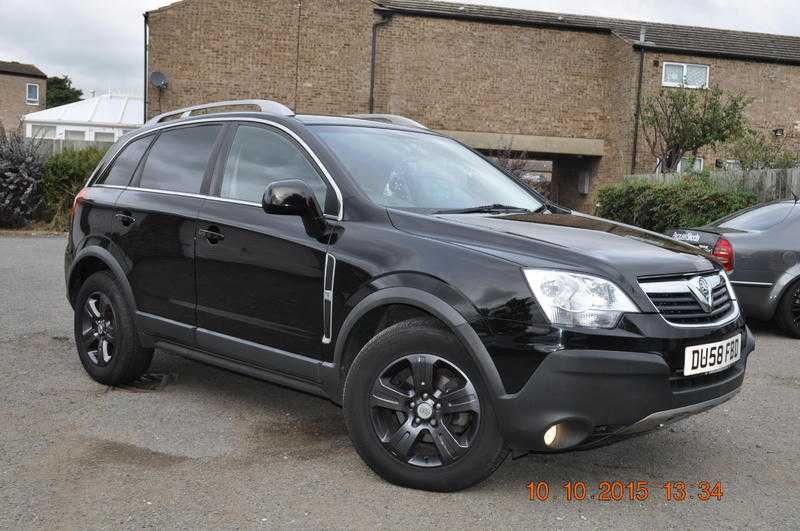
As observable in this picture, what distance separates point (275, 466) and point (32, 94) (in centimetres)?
7151

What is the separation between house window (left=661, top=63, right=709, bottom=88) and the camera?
2967 cm

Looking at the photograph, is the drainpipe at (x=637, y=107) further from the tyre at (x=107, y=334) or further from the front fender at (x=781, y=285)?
the tyre at (x=107, y=334)

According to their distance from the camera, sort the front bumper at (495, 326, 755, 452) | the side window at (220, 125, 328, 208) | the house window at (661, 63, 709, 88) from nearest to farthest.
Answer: the front bumper at (495, 326, 755, 452)
the side window at (220, 125, 328, 208)
the house window at (661, 63, 709, 88)

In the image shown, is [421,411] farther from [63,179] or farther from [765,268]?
[63,179]

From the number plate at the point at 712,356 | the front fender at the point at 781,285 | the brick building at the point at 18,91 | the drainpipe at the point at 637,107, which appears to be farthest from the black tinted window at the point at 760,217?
the brick building at the point at 18,91

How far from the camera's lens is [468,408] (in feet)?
12.2

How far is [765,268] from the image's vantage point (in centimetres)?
855

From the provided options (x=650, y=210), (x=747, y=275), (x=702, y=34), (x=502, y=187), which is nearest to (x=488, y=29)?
(x=702, y=34)

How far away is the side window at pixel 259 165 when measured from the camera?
15.4 ft

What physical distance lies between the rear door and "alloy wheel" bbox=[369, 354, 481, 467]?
5.29ft

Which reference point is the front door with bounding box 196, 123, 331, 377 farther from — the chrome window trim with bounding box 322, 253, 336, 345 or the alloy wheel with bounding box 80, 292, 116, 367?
the alloy wheel with bounding box 80, 292, 116, 367

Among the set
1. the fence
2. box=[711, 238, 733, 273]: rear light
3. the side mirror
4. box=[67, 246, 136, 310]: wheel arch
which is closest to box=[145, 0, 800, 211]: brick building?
the fence

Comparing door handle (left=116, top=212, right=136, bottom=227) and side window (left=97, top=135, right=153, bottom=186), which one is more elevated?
side window (left=97, top=135, right=153, bottom=186)

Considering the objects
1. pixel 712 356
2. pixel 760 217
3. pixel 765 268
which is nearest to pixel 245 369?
pixel 712 356
